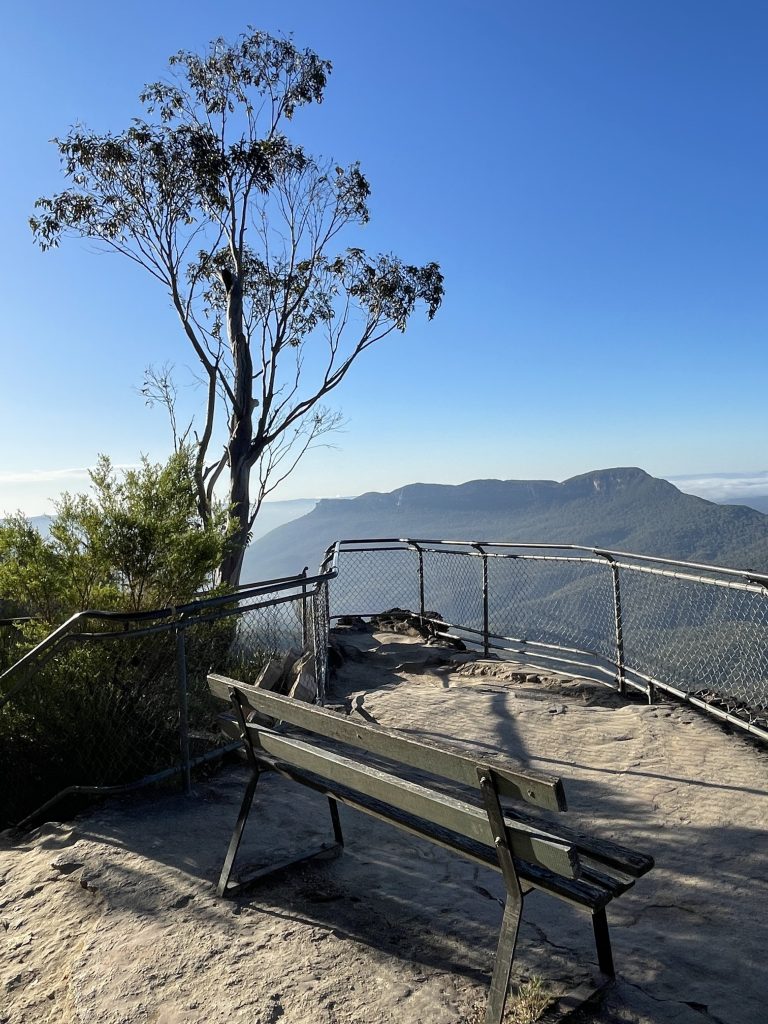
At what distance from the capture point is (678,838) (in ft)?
14.9

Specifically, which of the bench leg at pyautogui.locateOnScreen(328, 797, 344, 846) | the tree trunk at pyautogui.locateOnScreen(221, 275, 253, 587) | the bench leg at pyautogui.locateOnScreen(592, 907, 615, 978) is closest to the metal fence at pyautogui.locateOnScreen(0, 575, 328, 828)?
the bench leg at pyautogui.locateOnScreen(328, 797, 344, 846)

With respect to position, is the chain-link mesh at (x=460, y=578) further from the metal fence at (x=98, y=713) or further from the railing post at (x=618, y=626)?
the metal fence at (x=98, y=713)

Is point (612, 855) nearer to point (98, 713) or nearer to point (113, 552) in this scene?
point (98, 713)

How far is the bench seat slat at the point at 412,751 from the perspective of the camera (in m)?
2.45

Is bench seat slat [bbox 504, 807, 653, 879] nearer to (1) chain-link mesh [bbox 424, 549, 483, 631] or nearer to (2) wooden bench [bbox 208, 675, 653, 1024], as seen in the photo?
(2) wooden bench [bbox 208, 675, 653, 1024]

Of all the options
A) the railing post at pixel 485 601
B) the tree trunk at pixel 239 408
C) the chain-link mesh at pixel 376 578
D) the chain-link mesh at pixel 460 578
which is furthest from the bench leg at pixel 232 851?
the tree trunk at pixel 239 408

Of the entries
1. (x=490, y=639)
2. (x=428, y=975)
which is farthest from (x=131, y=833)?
(x=490, y=639)

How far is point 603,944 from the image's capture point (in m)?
2.80

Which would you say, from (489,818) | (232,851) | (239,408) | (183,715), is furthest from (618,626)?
(239,408)

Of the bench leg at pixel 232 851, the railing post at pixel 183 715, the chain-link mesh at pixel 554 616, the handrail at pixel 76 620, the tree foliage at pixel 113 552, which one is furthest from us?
the chain-link mesh at pixel 554 616

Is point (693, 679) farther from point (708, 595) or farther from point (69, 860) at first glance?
point (69, 860)

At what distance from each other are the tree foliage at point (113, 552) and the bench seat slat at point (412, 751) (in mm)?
2599

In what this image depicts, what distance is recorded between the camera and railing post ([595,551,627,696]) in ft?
24.9

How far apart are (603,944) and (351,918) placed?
1.07 metres
